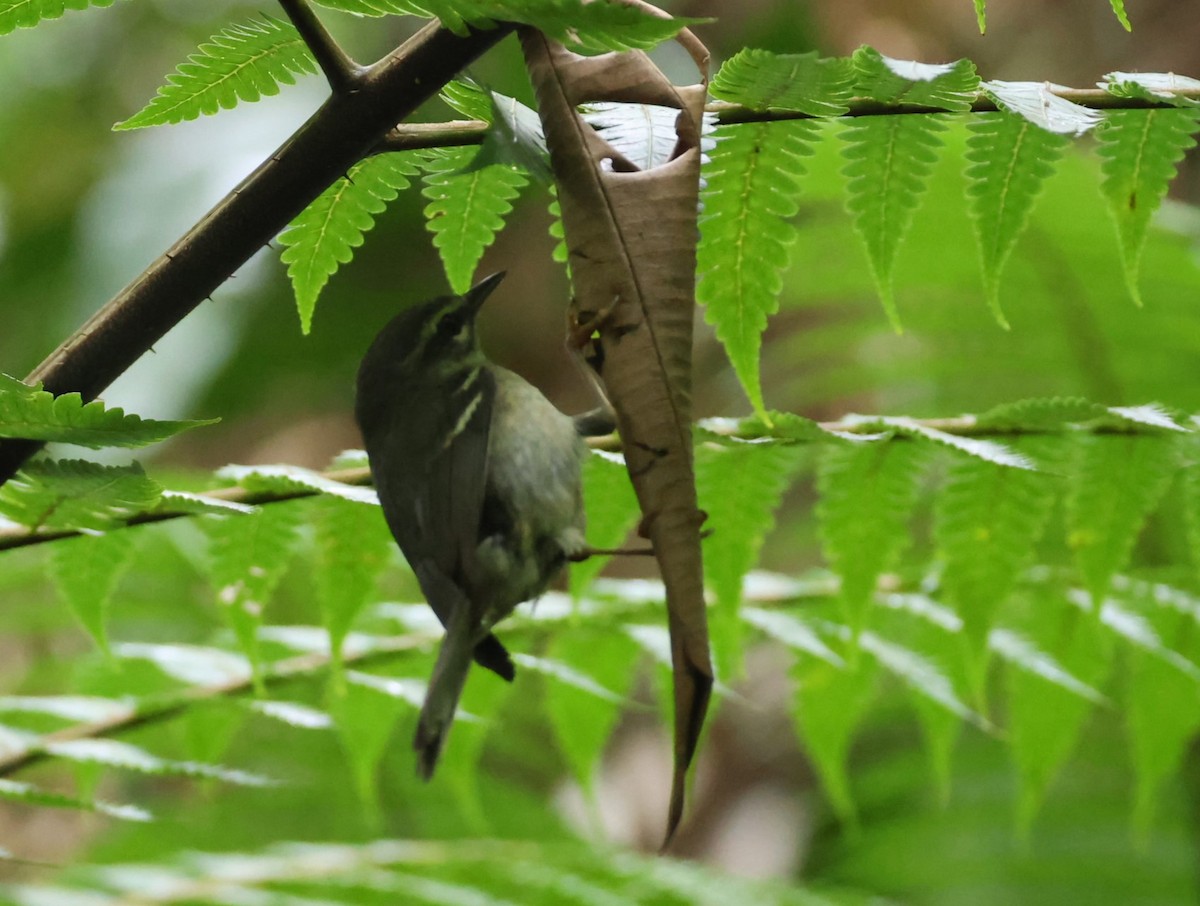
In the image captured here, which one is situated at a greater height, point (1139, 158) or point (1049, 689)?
point (1139, 158)

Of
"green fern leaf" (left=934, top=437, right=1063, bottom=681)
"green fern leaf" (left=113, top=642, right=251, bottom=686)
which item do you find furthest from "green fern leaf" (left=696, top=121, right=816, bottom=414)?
"green fern leaf" (left=113, top=642, right=251, bottom=686)

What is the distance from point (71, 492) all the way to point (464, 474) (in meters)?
0.58

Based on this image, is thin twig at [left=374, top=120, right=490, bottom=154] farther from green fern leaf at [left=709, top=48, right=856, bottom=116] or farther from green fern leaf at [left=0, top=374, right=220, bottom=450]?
green fern leaf at [left=0, top=374, right=220, bottom=450]

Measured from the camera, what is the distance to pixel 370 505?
171cm

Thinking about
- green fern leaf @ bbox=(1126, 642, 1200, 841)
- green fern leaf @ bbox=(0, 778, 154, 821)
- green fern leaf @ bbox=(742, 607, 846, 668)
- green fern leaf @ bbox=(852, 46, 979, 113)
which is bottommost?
green fern leaf @ bbox=(1126, 642, 1200, 841)

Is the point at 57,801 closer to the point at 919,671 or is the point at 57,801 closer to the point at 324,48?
the point at 324,48

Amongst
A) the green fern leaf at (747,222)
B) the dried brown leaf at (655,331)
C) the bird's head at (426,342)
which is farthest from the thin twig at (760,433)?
Result: the dried brown leaf at (655,331)

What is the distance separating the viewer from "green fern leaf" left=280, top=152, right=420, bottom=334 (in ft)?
4.11

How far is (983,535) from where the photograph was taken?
174 centimetres

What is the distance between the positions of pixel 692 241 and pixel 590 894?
1.83 metres

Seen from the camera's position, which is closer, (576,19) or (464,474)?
(576,19)

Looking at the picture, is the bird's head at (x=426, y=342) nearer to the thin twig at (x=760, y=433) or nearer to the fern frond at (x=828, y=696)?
the thin twig at (x=760, y=433)

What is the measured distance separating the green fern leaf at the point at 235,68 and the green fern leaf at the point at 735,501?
2.58 ft

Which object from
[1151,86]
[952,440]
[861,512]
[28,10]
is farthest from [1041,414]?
[28,10]
